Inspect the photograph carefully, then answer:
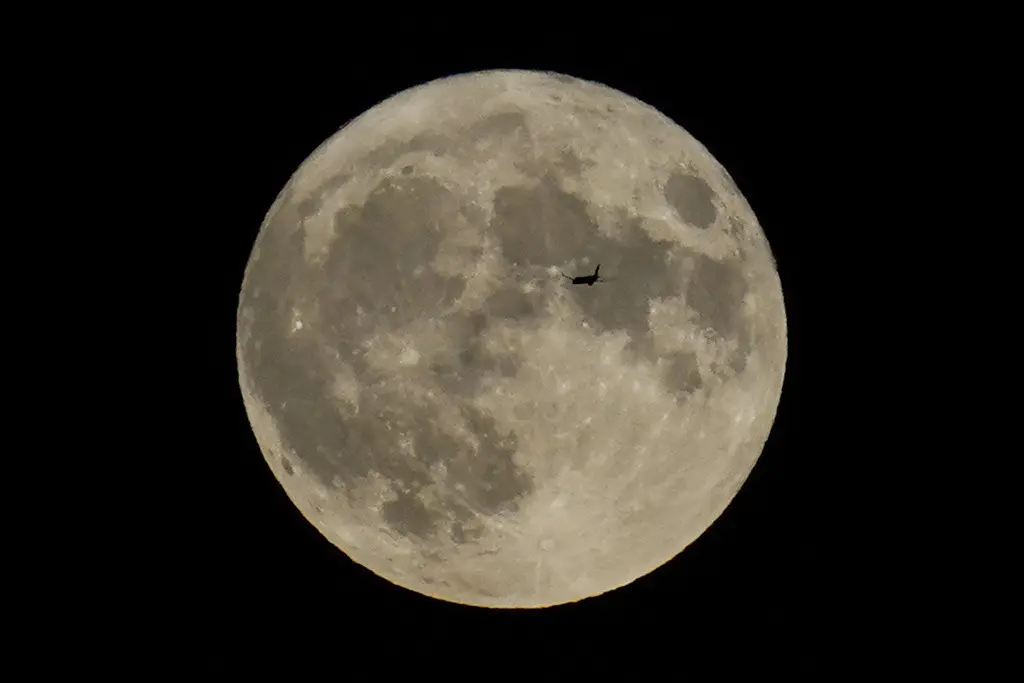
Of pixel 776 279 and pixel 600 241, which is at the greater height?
pixel 776 279

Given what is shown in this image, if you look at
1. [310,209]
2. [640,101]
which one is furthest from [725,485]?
[310,209]

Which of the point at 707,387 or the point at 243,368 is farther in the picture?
the point at 243,368

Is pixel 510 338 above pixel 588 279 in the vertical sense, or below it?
below

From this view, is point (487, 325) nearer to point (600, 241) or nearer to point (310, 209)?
point (600, 241)
